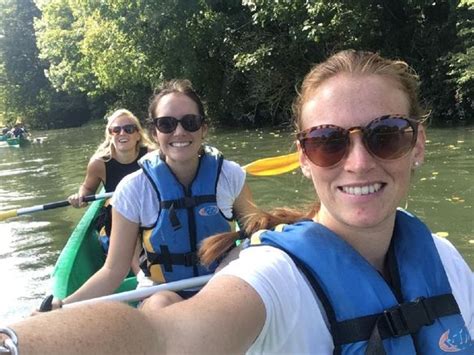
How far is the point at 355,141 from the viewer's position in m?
1.17

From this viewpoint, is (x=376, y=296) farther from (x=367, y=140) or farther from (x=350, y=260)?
(x=367, y=140)

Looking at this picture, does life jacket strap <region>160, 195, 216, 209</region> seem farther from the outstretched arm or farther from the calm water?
the outstretched arm

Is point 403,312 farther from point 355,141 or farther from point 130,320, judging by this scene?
point 130,320

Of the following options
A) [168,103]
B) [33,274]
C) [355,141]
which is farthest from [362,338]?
[33,274]

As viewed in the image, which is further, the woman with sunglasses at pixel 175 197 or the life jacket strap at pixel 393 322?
the woman with sunglasses at pixel 175 197

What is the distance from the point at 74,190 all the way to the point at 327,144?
8154 millimetres

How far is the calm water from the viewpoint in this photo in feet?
15.2

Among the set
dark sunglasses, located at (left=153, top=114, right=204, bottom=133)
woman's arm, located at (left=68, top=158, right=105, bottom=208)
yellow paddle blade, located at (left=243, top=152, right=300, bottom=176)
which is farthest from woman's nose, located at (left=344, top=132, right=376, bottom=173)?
woman's arm, located at (left=68, top=158, right=105, bottom=208)

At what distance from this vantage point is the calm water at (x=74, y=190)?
15.2ft

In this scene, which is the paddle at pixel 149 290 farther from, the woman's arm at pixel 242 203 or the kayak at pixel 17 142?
the kayak at pixel 17 142

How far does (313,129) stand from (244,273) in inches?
14.2

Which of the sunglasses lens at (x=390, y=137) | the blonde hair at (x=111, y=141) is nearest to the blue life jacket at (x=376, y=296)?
the sunglasses lens at (x=390, y=137)

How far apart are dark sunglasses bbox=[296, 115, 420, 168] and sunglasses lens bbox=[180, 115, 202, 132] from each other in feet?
4.62

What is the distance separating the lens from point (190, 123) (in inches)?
102
